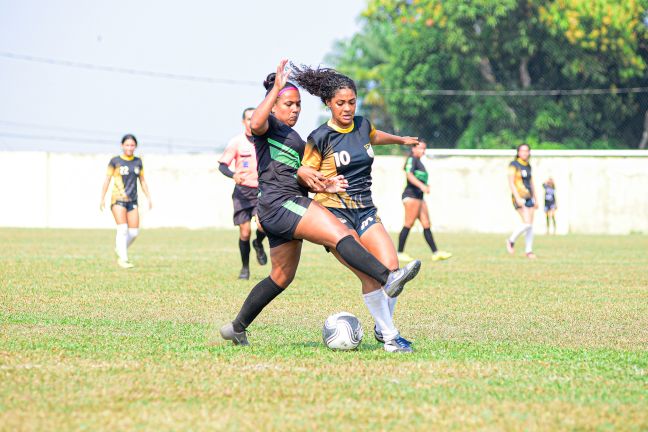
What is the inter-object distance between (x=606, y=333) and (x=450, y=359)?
2.22m

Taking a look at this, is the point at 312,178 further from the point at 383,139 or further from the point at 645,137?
the point at 645,137

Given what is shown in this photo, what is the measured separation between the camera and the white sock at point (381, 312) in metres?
7.23

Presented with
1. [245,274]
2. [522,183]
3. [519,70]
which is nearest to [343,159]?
[245,274]

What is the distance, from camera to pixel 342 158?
7453mm

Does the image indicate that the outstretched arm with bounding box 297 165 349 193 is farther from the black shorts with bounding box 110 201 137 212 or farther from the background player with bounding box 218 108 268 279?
the black shorts with bounding box 110 201 137 212

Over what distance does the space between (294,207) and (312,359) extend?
105 centimetres

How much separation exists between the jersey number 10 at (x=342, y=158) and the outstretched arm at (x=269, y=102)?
632 mm

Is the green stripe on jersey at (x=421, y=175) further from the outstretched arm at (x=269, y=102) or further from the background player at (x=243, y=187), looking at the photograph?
the outstretched arm at (x=269, y=102)

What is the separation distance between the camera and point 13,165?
127ft

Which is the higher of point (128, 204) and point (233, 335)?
point (128, 204)

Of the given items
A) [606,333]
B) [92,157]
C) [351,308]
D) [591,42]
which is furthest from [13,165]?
[606,333]

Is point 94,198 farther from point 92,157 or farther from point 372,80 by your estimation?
point 372,80

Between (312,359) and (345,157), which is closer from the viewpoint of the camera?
(312,359)

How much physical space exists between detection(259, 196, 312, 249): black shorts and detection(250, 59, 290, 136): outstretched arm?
0.56 meters
